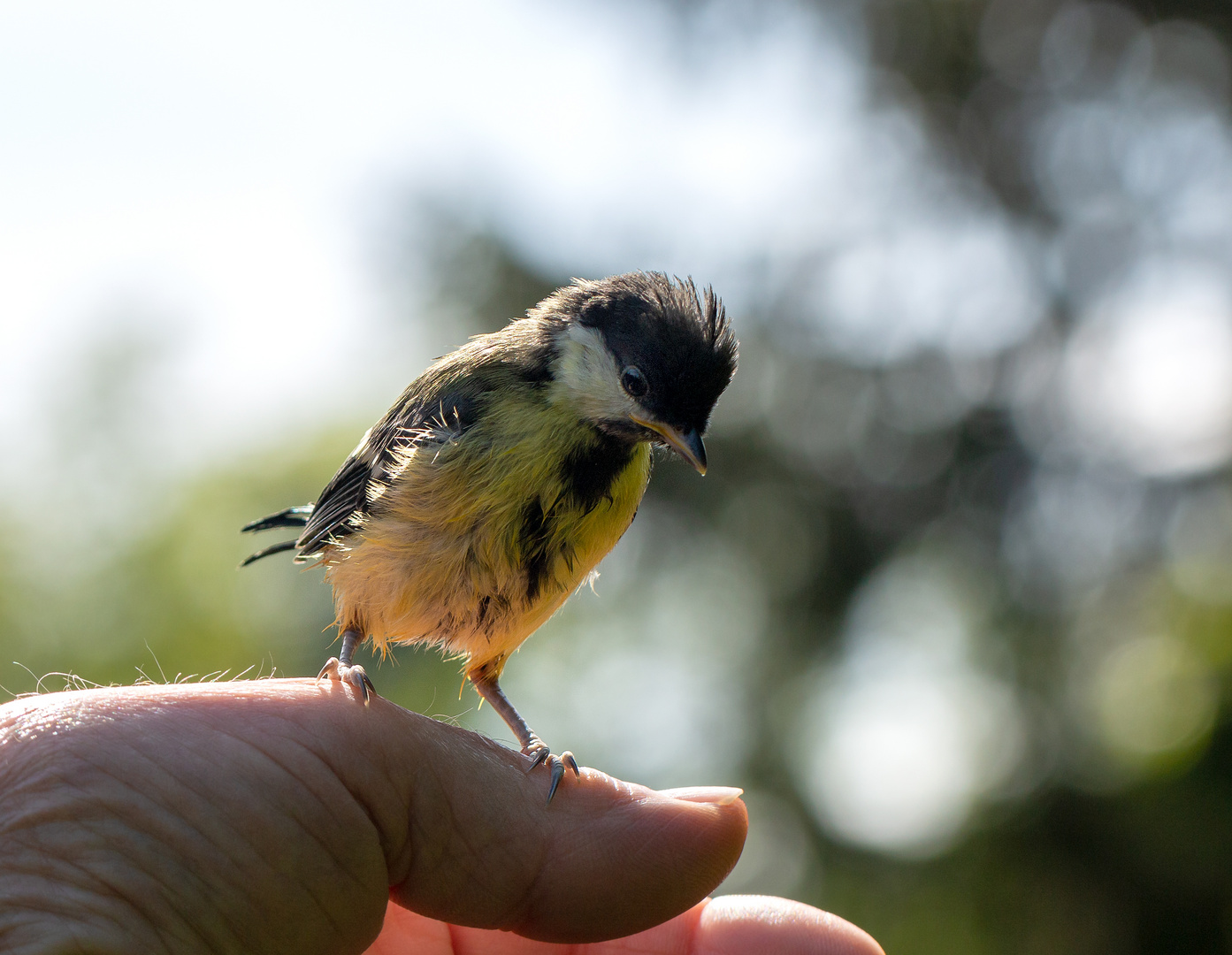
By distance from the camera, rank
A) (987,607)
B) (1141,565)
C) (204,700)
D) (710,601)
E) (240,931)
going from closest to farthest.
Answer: (240,931)
(204,700)
(1141,565)
(987,607)
(710,601)

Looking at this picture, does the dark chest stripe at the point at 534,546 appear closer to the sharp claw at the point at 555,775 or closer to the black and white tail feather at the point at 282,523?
the sharp claw at the point at 555,775

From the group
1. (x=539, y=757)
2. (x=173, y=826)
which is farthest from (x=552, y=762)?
(x=173, y=826)

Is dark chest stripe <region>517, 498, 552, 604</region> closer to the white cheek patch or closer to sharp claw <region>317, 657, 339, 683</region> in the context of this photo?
the white cheek patch

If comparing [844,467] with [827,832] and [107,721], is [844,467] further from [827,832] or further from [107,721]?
[107,721]

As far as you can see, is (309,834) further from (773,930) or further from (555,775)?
(773,930)

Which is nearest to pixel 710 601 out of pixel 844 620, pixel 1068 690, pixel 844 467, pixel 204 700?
pixel 844 620
